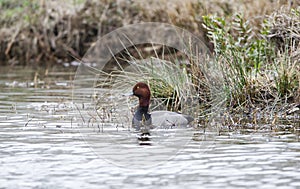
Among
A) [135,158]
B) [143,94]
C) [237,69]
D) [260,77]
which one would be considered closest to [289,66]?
[260,77]

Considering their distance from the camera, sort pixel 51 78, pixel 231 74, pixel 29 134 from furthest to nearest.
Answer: pixel 51 78 < pixel 231 74 < pixel 29 134

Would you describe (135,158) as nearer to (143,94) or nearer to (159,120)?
(159,120)

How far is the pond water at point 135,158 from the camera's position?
6.58 m

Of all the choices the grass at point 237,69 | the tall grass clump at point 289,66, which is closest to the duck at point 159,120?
the grass at point 237,69

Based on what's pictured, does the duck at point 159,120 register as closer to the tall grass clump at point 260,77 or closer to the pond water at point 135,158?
the pond water at point 135,158

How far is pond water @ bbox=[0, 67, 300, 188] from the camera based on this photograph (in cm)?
658

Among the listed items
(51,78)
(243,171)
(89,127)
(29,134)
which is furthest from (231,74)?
(51,78)

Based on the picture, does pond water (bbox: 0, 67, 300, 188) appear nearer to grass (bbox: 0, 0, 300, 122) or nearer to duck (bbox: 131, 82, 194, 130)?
duck (bbox: 131, 82, 194, 130)

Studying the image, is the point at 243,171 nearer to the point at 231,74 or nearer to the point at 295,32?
the point at 231,74

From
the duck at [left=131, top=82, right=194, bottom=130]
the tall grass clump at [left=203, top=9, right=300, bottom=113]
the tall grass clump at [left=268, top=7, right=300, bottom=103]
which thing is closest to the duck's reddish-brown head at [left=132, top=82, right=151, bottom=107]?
the duck at [left=131, top=82, right=194, bottom=130]

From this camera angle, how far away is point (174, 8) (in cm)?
1906

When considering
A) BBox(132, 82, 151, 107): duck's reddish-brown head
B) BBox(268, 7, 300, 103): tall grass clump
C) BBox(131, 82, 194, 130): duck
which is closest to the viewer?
BBox(131, 82, 194, 130): duck

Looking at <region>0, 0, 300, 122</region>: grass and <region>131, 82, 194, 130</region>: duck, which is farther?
<region>0, 0, 300, 122</region>: grass

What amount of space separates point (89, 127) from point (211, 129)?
166 centimetres
